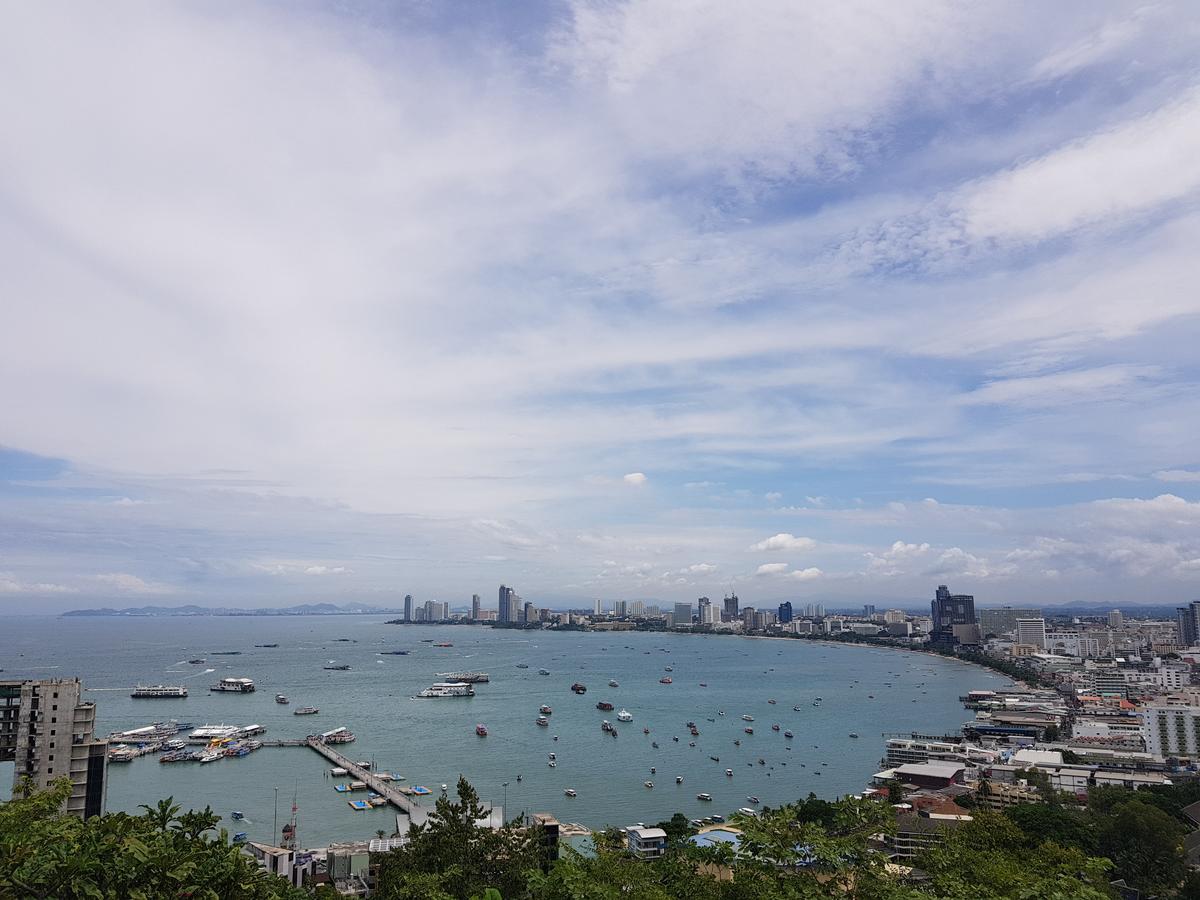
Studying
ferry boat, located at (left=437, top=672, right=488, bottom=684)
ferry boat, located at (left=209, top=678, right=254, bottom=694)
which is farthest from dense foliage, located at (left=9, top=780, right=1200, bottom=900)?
ferry boat, located at (left=437, top=672, right=488, bottom=684)

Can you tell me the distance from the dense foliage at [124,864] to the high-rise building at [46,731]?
6.97m

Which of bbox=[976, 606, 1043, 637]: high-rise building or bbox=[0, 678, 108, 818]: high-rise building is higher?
bbox=[0, 678, 108, 818]: high-rise building

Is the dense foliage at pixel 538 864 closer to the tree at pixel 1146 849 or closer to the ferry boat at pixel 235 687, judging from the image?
the tree at pixel 1146 849

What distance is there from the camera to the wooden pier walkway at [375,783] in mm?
14584

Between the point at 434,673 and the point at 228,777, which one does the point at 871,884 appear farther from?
the point at 434,673

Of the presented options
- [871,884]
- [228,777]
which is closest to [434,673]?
[228,777]

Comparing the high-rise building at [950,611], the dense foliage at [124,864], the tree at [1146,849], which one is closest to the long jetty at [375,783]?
the dense foliage at [124,864]

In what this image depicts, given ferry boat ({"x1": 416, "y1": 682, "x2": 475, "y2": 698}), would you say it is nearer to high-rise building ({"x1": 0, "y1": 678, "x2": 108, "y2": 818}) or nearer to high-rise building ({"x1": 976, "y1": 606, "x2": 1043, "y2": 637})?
high-rise building ({"x1": 0, "y1": 678, "x2": 108, "y2": 818})

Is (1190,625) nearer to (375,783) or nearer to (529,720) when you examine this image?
(529,720)

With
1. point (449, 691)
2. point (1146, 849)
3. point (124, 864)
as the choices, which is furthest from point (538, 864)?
point (449, 691)

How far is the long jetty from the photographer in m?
14.6

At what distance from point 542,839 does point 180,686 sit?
33.3 m

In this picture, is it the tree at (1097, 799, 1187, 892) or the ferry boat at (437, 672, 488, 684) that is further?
the ferry boat at (437, 672, 488, 684)

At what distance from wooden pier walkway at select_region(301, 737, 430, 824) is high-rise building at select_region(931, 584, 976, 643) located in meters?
57.5
